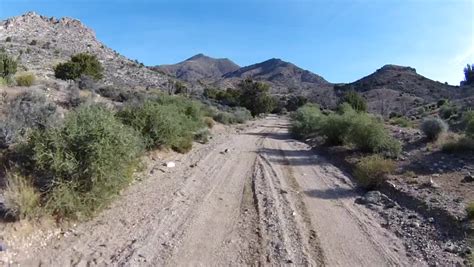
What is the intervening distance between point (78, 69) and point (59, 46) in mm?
37995

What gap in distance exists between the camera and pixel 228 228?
8.58 metres

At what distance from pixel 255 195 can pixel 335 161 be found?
Result: 325 inches

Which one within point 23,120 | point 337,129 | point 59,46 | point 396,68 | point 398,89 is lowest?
point 337,129

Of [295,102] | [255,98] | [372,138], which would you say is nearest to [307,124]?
[372,138]

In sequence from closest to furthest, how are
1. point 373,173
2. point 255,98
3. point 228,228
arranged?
point 228,228 < point 373,173 < point 255,98

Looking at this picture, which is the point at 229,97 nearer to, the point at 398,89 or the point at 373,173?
the point at 398,89

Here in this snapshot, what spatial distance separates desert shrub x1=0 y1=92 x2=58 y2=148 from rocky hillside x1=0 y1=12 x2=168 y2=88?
43814mm

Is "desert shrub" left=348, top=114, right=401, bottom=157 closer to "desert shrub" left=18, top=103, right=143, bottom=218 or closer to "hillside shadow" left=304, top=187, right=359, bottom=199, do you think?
"hillside shadow" left=304, top=187, right=359, bottom=199

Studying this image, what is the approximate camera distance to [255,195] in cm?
1134

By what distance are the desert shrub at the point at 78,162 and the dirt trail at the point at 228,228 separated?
502mm

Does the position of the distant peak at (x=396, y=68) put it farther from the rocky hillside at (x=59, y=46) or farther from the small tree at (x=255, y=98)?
the rocky hillside at (x=59, y=46)

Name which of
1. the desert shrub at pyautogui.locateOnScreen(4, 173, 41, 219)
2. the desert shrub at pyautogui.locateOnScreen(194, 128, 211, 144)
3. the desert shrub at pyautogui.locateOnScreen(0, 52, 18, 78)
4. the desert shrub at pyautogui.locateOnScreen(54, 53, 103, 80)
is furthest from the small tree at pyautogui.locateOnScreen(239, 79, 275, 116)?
the desert shrub at pyautogui.locateOnScreen(4, 173, 41, 219)

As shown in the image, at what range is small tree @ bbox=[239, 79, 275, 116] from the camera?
72562 mm

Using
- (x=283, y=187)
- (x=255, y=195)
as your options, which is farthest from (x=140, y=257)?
(x=283, y=187)
